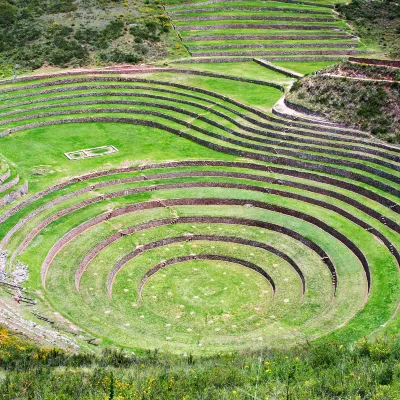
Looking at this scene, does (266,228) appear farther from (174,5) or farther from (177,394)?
(174,5)

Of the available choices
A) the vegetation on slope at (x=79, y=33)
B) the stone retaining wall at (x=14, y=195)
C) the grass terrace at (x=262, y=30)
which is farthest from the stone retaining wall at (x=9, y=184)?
the grass terrace at (x=262, y=30)

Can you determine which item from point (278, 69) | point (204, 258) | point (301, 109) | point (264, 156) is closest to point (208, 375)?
point (204, 258)

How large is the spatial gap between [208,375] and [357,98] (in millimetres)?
30419

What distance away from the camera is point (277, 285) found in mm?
30828

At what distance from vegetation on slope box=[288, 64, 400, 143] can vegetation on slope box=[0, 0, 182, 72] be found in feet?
65.8

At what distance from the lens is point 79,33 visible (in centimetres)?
6319

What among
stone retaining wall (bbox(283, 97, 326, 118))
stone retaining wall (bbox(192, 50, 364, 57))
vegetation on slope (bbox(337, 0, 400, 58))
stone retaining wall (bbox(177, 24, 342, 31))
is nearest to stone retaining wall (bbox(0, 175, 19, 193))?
stone retaining wall (bbox(283, 97, 326, 118))

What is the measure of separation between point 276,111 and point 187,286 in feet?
64.4

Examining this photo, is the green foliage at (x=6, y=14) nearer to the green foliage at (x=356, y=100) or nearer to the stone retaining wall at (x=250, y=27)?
the stone retaining wall at (x=250, y=27)

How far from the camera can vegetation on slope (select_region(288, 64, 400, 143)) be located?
41.6 meters

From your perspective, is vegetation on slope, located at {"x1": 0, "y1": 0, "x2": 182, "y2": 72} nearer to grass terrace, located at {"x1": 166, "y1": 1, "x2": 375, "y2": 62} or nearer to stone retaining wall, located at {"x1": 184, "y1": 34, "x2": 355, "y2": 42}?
grass terrace, located at {"x1": 166, "y1": 1, "x2": 375, "y2": 62}

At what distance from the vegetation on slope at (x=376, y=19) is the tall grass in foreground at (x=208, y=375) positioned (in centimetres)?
4968

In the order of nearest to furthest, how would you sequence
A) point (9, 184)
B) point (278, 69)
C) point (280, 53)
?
point (9, 184)
point (278, 69)
point (280, 53)

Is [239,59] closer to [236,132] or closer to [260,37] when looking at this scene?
[260,37]
